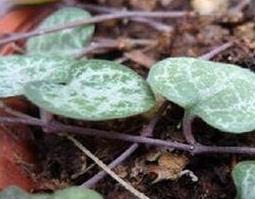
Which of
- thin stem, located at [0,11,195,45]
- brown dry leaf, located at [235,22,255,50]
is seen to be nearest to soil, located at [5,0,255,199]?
brown dry leaf, located at [235,22,255,50]

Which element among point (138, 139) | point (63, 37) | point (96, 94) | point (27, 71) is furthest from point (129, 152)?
point (63, 37)

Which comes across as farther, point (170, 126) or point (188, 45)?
point (188, 45)

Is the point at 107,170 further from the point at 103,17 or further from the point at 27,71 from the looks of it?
the point at 103,17

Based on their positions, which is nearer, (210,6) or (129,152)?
(129,152)

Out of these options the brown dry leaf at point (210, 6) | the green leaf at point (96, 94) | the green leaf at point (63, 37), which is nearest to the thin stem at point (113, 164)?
the green leaf at point (96, 94)

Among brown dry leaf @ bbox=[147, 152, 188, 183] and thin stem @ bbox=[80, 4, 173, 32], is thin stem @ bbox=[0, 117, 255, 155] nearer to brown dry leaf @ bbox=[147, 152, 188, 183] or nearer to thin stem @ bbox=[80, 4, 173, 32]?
brown dry leaf @ bbox=[147, 152, 188, 183]

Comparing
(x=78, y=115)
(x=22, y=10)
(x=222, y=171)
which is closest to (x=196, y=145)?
(x=222, y=171)

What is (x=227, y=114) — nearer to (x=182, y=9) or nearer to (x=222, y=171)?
(x=222, y=171)
